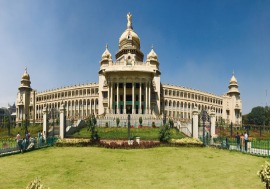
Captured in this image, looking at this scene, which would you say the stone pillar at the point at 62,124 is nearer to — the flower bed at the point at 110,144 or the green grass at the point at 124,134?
the green grass at the point at 124,134

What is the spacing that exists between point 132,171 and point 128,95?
144ft

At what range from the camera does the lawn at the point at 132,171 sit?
36.0ft

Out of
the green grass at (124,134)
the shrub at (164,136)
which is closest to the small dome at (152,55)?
the green grass at (124,134)

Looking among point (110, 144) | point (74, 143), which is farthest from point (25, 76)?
point (110, 144)

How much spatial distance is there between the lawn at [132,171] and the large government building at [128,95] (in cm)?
3101

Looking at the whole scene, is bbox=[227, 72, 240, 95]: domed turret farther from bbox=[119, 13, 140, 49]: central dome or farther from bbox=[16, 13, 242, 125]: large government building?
bbox=[119, 13, 140, 49]: central dome

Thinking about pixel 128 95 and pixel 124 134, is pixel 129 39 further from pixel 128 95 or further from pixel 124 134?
pixel 124 134

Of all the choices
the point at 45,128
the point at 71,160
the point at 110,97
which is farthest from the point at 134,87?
the point at 71,160

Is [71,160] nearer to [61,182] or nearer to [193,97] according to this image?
[61,182]

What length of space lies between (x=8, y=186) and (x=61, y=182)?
7.32ft

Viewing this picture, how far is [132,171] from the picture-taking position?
43.1ft

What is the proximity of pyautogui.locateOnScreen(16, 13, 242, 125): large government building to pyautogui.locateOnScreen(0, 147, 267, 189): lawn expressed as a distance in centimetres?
3101

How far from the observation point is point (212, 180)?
1147cm

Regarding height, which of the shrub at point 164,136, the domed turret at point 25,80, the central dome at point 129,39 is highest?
the central dome at point 129,39
